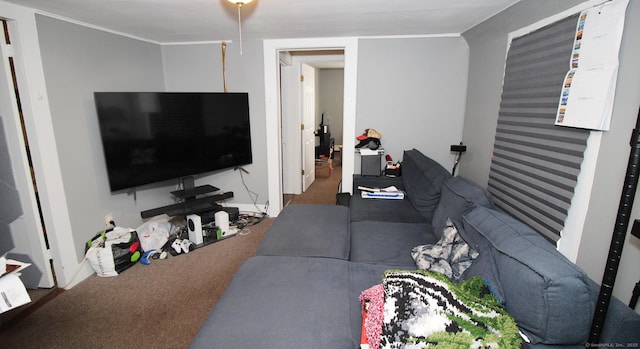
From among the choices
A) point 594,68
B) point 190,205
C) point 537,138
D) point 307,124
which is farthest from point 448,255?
point 307,124

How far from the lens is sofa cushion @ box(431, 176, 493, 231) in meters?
1.85

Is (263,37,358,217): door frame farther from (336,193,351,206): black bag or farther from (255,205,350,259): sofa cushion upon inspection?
(255,205,350,259): sofa cushion

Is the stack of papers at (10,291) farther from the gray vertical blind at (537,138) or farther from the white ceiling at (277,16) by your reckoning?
A: the gray vertical blind at (537,138)

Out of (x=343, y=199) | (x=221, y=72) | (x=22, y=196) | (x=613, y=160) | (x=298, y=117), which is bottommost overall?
(x=343, y=199)

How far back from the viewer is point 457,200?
2.02 m

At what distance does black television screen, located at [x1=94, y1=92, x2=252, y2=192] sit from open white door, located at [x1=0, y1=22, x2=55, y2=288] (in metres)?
0.51

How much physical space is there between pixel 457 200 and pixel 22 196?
127 inches

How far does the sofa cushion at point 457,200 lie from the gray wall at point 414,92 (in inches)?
49.9

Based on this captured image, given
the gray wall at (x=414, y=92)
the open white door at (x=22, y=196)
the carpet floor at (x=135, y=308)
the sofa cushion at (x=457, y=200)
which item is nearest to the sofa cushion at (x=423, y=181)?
the sofa cushion at (x=457, y=200)

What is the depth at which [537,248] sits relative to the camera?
1.21m

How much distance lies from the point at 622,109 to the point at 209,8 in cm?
256

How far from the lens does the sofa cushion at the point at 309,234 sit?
1.99 meters

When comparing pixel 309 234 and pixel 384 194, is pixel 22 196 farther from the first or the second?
pixel 384 194

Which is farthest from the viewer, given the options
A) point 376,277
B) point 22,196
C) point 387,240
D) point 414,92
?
point 414,92
